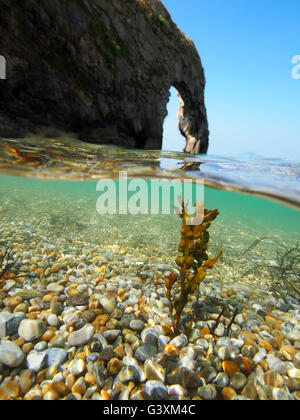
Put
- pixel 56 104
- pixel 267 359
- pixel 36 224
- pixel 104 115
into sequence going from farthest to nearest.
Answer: pixel 36 224 < pixel 104 115 < pixel 56 104 < pixel 267 359

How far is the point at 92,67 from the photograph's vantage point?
601 centimetres

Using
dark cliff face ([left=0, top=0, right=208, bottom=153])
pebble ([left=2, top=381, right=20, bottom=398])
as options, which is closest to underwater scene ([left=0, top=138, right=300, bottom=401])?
pebble ([left=2, top=381, right=20, bottom=398])

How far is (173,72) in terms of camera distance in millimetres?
9047

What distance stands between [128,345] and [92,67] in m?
7.79

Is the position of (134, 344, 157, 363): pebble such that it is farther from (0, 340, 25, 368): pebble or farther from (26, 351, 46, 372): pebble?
(0, 340, 25, 368): pebble

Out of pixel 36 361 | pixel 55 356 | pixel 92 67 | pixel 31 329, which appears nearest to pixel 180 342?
pixel 55 356

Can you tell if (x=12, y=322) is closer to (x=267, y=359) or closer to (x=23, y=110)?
(x=267, y=359)

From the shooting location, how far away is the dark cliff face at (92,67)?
15.2 ft

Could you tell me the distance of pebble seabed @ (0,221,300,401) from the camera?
1.93 m

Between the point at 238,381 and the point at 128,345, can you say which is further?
the point at 128,345

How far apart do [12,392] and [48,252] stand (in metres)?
3.55

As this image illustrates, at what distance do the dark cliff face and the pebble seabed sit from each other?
4.56 metres

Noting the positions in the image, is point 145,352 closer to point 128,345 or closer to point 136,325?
point 128,345
